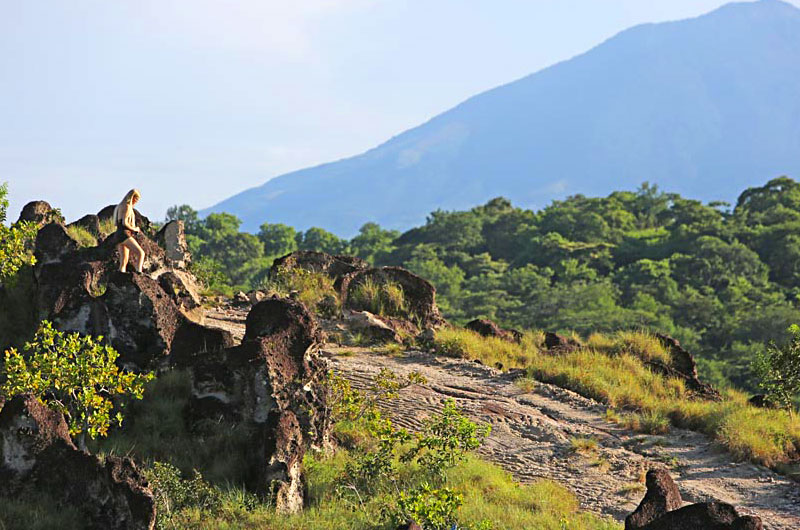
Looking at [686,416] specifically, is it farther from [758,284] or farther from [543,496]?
[758,284]

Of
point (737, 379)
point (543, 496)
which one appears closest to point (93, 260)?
point (543, 496)

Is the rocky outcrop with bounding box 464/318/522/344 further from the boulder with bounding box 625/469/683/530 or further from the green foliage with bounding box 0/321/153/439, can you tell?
the green foliage with bounding box 0/321/153/439

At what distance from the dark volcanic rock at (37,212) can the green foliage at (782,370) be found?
43.4ft

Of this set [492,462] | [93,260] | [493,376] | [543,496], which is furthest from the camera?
[493,376]

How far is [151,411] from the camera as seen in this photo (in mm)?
10234

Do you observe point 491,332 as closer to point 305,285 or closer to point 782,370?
point 305,285

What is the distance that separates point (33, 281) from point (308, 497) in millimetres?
7201

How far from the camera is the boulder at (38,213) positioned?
15.9 metres

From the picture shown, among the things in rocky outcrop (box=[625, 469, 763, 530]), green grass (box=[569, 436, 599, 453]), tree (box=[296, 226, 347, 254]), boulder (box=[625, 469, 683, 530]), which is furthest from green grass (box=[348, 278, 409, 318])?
tree (box=[296, 226, 347, 254])

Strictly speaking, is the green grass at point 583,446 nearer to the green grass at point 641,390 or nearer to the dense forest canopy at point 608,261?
the green grass at point 641,390

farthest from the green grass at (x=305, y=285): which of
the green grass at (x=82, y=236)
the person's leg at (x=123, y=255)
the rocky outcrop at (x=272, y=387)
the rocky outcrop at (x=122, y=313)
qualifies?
the rocky outcrop at (x=272, y=387)

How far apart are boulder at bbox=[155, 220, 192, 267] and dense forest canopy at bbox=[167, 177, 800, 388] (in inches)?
583

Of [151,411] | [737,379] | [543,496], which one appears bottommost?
[737,379]

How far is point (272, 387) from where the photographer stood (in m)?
9.58
